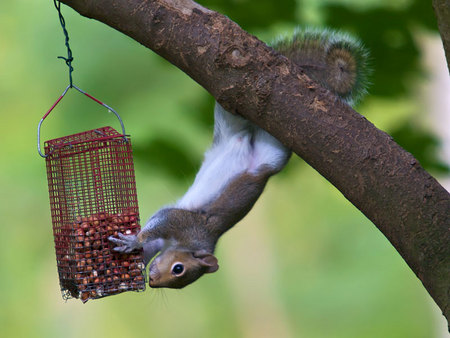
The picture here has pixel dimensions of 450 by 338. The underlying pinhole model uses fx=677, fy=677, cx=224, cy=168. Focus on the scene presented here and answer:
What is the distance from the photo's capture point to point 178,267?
8.14 feet

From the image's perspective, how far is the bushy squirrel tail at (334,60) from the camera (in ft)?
7.61

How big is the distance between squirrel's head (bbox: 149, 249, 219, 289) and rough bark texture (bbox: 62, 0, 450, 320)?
84 cm

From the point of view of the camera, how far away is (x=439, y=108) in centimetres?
329

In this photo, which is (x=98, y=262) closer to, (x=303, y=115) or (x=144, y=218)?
(x=303, y=115)

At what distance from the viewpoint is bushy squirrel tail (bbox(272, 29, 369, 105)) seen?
2318mm

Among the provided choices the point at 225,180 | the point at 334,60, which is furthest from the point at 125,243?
the point at 334,60

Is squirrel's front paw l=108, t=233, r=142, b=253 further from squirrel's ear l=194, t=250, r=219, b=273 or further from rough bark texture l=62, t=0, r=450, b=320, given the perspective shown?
rough bark texture l=62, t=0, r=450, b=320

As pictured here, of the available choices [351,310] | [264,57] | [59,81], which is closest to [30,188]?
[59,81]

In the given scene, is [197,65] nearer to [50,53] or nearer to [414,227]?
[414,227]

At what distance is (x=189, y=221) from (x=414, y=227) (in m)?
1.07

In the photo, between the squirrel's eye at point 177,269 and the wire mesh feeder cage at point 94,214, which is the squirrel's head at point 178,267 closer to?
the squirrel's eye at point 177,269

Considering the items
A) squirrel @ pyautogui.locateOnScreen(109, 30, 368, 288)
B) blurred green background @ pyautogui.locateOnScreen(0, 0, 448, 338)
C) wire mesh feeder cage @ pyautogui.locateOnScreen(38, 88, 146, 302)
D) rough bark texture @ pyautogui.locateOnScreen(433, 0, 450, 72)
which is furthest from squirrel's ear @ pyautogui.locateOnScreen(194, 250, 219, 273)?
rough bark texture @ pyautogui.locateOnScreen(433, 0, 450, 72)

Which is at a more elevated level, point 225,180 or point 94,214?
point 225,180

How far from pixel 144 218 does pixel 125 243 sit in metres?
1.82
